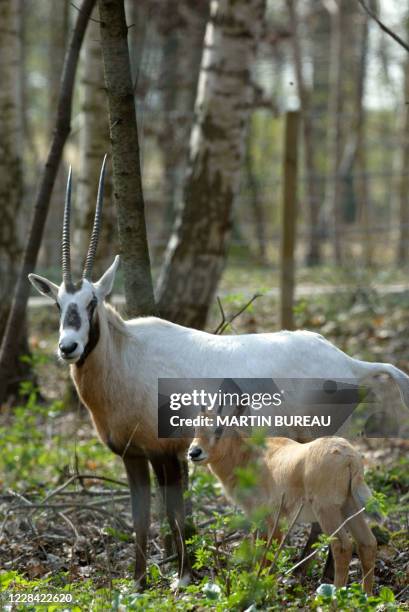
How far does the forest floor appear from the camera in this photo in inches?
155

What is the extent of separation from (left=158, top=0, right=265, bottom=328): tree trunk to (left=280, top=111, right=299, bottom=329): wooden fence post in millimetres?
1075

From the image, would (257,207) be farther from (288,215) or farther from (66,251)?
(66,251)

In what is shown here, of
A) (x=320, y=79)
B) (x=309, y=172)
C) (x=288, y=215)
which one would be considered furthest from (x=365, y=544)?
(x=320, y=79)

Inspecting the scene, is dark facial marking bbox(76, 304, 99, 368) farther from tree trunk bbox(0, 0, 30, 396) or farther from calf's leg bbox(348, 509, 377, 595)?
tree trunk bbox(0, 0, 30, 396)

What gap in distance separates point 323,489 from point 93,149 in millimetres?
5738

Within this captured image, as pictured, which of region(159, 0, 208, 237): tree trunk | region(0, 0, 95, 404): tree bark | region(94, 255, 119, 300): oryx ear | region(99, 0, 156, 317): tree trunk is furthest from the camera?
region(159, 0, 208, 237): tree trunk

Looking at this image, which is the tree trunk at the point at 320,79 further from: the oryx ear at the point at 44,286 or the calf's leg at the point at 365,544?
the calf's leg at the point at 365,544

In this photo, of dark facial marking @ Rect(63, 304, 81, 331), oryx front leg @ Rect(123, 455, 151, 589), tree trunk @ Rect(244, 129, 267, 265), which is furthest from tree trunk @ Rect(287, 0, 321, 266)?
dark facial marking @ Rect(63, 304, 81, 331)

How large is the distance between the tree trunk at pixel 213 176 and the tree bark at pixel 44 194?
161 centimetres

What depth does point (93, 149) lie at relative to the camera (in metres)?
9.21

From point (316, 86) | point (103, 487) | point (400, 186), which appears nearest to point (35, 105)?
point (316, 86)

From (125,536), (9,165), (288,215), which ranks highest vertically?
(9,165)

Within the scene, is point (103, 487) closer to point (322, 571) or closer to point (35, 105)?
point (322, 571)

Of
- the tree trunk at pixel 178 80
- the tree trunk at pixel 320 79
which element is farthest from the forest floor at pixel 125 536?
the tree trunk at pixel 320 79
